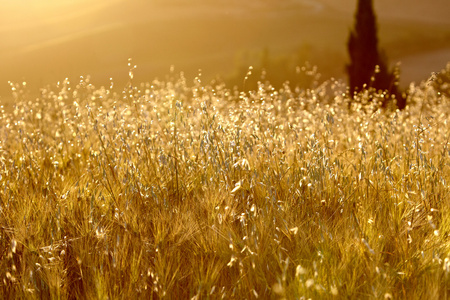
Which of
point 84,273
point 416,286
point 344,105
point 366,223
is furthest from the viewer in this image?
point 344,105

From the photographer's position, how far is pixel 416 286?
197 cm

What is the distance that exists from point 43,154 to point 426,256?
9.42ft

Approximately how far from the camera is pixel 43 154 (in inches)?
147

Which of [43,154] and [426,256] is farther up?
[43,154]

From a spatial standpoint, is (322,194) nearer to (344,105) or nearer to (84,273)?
(84,273)

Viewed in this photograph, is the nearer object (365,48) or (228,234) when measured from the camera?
(228,234)

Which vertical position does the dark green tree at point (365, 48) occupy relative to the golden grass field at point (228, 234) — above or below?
below

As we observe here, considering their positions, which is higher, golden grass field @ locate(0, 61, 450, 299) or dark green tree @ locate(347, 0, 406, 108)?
golden grass field @ locate(0, 61, 450, 299)

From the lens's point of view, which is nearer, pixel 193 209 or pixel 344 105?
pixel 193 209

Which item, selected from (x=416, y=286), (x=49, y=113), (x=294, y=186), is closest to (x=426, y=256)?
(x=416, y=286)

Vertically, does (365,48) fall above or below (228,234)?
below

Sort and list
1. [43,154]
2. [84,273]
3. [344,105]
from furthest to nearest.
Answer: [344,105]
[43,154]
[84,273]

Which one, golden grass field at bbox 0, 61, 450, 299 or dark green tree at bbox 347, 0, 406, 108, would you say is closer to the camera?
golden grass field at bbox 0, 61, 450, 299

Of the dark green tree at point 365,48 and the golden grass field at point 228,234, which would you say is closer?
the golden grass field at point 228,234
